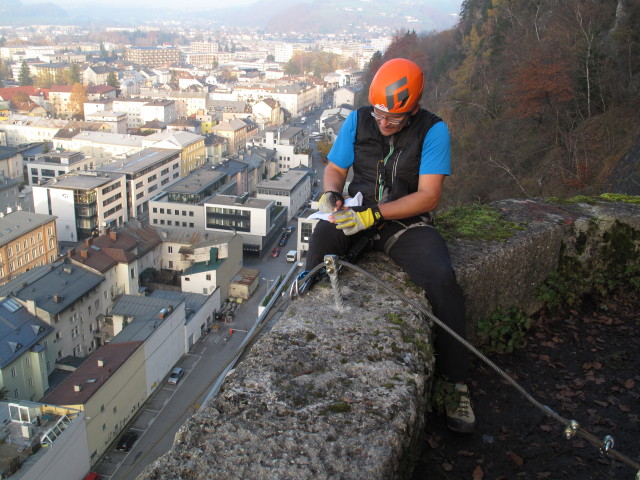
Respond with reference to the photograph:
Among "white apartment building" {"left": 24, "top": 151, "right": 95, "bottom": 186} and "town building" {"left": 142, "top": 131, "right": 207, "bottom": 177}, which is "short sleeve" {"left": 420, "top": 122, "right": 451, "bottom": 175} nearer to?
"white apartment building" {"left": 24, "top": 151, "right": 95, "bottom": 186}

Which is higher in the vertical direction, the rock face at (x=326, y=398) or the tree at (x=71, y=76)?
the rock face at (x=326, y=398)

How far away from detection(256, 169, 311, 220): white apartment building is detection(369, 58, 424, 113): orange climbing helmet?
2475 centimetres

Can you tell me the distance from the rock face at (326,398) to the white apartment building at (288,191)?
81.9 ft

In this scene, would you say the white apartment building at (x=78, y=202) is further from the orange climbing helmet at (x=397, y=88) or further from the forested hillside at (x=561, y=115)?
the orange climbing helmet at (x=397, y=88)

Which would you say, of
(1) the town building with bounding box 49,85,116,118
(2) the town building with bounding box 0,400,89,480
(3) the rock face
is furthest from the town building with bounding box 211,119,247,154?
(3) the rock face

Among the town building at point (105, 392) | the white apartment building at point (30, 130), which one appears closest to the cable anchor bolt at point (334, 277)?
the town building at point (105, 392)

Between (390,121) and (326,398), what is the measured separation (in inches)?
59.8

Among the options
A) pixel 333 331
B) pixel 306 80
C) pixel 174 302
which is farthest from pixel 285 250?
pixel 306 80

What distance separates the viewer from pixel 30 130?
138 feet

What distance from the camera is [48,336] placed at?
46.6ft

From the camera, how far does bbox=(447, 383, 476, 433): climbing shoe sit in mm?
2719

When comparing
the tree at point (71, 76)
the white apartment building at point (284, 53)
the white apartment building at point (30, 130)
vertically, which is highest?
the white apartment building at point (284, 53)

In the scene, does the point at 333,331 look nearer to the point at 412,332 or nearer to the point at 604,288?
the point at 412,332

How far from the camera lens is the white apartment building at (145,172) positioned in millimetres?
28203
